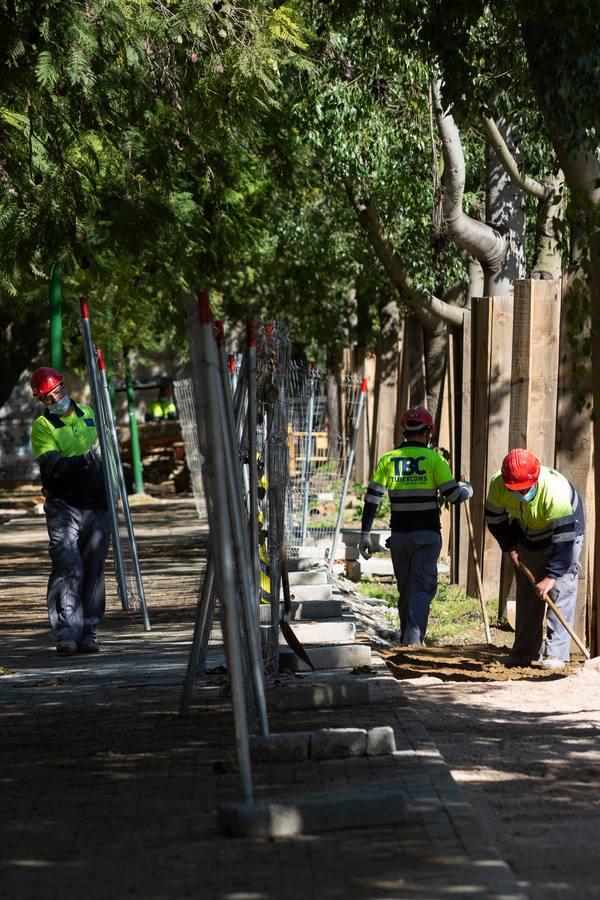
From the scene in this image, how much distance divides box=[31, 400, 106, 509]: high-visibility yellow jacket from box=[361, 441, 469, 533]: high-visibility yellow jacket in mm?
2180

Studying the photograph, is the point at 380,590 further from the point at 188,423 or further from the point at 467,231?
the point at 188,423

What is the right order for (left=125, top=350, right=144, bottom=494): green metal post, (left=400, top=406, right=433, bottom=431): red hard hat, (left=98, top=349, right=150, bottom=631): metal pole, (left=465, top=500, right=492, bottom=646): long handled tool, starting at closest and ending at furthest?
(left=400, top=406, right=433, bottom=431): red hard hat, (left=98, top=349, right=150, bottom=631): metal pole, (left=465, top=500, right=492, bottom=646): long handled tool, (left=125, top=350, right=144, bottom=494): green metal post

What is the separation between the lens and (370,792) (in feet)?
17.7

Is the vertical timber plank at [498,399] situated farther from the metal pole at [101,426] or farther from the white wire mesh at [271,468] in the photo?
the white wire mesh at [271,468]

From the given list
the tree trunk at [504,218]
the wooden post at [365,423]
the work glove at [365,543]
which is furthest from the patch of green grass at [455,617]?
the wooden post at [365,423]

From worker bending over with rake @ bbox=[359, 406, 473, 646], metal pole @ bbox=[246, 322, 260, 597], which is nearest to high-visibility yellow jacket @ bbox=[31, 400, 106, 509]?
worker bending over with rake @ bbox=[359, 406, 473, 646]

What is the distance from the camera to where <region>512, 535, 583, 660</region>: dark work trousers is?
10828mm

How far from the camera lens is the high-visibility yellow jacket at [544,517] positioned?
418 inches

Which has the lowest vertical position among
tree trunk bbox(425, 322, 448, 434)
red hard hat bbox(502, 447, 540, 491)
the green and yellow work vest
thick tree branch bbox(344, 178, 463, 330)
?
red hard hat bbox(502, 447, 540, 491)

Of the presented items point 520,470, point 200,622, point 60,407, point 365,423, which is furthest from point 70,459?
point 365,423

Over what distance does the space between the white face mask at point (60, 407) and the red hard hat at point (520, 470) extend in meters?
2.97

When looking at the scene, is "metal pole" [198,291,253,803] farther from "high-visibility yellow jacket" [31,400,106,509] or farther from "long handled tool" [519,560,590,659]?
"long handled tool" [519,560,590,659]

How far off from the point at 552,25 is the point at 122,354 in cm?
2726

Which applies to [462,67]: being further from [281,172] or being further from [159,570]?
[281,172]
